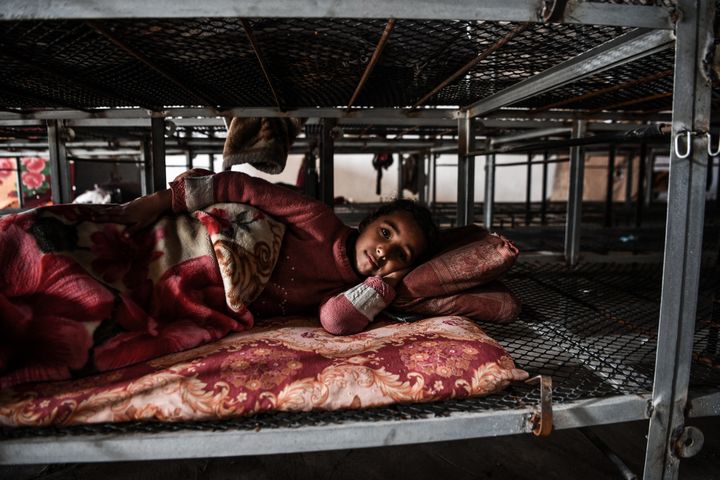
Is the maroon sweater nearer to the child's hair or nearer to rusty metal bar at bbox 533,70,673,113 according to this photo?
the child's hair

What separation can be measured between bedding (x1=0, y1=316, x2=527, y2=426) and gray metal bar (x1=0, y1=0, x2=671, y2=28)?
64 centimetres

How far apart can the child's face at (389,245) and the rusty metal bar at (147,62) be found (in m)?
0.72

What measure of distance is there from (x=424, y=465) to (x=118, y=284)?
97cm

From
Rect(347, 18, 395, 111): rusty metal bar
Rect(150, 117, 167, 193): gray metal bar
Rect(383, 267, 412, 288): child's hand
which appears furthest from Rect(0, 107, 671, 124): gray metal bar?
Rect(383, 267, 412, 288): child's hand

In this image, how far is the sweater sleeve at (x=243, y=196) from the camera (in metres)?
1.16

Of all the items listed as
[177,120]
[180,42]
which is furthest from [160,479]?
[177,120]

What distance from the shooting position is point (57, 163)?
2191mm

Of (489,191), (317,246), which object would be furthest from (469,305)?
(489,191)

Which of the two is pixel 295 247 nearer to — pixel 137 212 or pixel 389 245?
pixel 389 245

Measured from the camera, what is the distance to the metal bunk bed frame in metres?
0.69

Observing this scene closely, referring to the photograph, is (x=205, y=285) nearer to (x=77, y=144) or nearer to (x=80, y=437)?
(x=80, y=437)

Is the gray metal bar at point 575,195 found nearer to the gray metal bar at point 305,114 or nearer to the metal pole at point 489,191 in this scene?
the gray metal bar at point 305,114

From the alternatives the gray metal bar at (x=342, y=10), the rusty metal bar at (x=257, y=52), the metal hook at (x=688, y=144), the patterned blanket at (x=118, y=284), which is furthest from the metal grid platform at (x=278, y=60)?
the patterned blanket at (x=118, y=284)

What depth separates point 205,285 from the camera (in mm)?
1085
